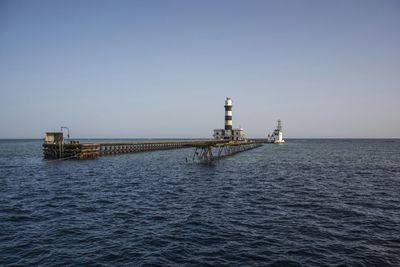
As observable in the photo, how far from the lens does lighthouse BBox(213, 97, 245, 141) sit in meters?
88.8

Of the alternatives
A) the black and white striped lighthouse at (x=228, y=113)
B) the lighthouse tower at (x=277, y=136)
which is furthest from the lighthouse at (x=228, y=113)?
the lighthouse tower at (x=277, y=136)

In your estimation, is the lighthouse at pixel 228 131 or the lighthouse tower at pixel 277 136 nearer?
the lighthouse at pixel 228 131

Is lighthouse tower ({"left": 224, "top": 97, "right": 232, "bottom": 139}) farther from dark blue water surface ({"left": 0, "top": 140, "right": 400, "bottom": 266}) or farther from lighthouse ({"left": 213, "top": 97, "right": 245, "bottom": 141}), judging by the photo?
dark blue water surface ({"left": 0, "top": 140, "right": 400, "bottom": 266})

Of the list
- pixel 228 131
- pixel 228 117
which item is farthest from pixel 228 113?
pixel 228 131

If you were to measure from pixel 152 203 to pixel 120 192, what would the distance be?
5338 millimetres

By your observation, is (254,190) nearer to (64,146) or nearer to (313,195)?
(313,195)

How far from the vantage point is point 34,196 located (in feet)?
78.5

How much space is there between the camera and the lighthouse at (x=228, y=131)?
291 ft

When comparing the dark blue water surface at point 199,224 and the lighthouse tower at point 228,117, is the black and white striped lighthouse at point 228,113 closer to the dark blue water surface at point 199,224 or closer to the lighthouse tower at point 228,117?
the lighthouse tower at point 228,117

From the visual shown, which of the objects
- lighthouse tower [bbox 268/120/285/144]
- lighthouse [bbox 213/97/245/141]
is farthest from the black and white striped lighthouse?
lighthouse tower [bbox 268/120/285/144]

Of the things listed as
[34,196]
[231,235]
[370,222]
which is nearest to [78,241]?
[231,235]

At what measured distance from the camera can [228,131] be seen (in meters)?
91.1

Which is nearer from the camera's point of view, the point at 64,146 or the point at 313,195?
the point at 313,195

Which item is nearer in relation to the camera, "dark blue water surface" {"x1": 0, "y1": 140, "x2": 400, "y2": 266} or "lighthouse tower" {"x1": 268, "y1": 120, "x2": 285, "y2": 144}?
"dark blue water surface" {"x1": 0, "y1": 140, "x2": 400, "y2": 266}
